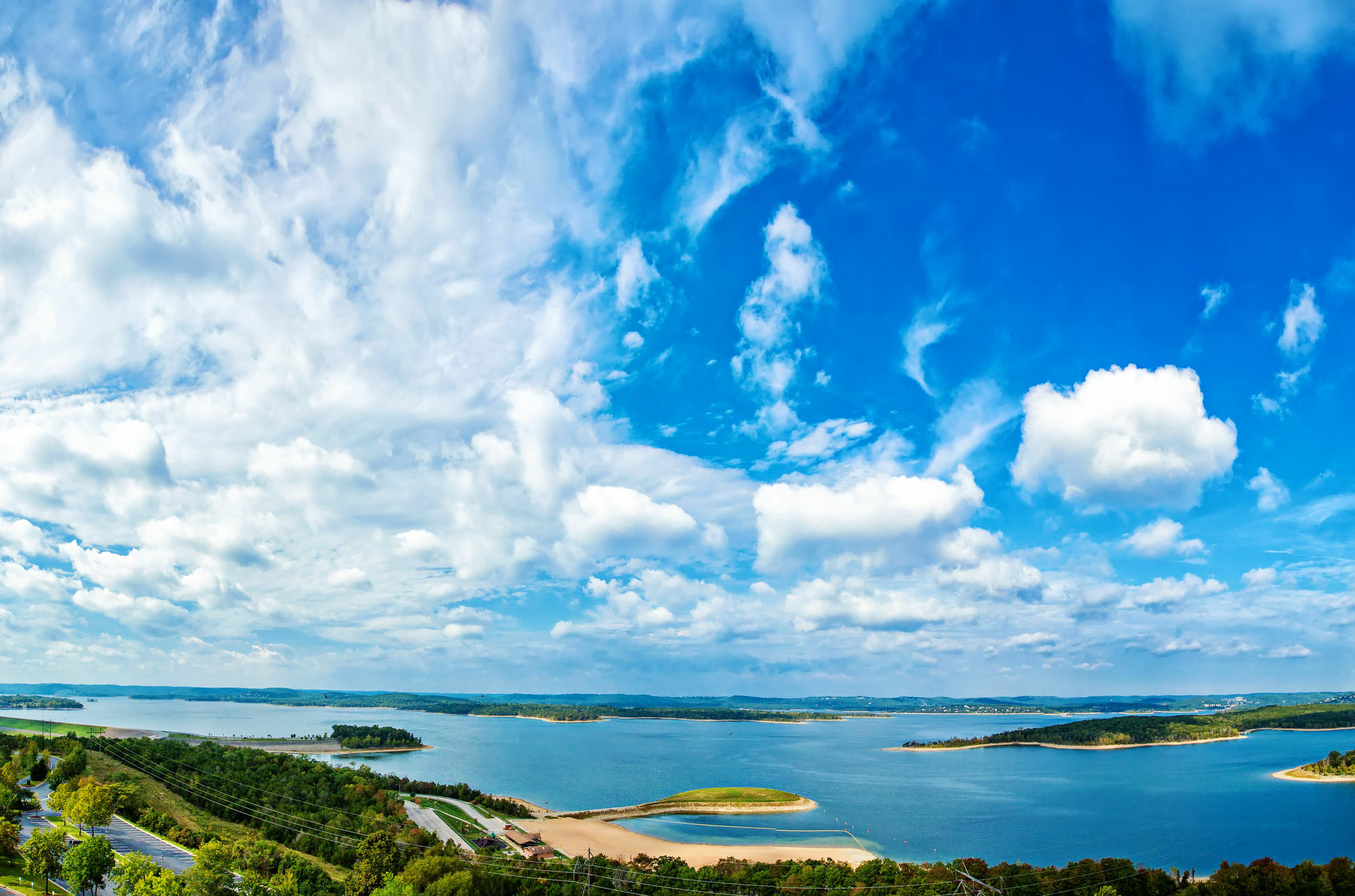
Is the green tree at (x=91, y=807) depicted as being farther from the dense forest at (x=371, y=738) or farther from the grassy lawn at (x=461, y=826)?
the dense forest at (x=371, y=738)

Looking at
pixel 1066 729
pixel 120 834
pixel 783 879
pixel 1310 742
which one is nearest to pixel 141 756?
pixel 120 834

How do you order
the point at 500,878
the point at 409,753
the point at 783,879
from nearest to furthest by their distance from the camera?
the point at 500,878, the point at 783,879, the point at 409,753

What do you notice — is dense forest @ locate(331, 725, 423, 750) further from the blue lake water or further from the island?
the island

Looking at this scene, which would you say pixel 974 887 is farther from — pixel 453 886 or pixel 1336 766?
pixel 1336 766

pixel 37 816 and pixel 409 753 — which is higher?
pixel 37 816

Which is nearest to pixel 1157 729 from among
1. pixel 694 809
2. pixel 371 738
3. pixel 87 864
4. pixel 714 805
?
pixel 714 805

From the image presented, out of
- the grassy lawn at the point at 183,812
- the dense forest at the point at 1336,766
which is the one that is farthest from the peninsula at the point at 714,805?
the dense forest at the point at 1336,766

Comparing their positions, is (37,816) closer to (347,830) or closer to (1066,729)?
(347,830)

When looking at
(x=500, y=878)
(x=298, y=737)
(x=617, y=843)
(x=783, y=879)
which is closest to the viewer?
(x=500, y=878)
